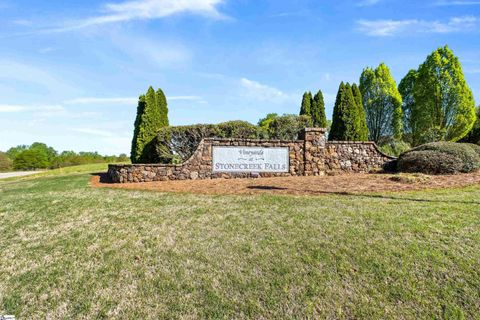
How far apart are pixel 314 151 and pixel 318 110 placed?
11.2 metres

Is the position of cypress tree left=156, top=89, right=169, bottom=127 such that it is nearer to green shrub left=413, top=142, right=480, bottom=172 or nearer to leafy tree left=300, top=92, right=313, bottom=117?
leafy tree left=300, top=92, right=313, bottom=117

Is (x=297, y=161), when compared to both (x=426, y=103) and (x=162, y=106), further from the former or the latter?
(x=426, y=103)

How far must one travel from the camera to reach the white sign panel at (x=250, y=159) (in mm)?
11406

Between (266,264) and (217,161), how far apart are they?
7.55 m

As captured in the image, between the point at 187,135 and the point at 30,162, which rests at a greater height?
the point at 187,135

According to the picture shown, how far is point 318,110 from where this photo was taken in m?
22.6

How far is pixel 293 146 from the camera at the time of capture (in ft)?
39.4

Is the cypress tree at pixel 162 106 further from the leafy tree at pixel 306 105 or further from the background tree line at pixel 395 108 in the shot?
the leafy tree at pixel 306 105

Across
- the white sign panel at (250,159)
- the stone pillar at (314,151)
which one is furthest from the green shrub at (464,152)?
the white sign panel at (250,159)

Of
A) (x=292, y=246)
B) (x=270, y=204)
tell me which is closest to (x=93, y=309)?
(x=292, y=246)

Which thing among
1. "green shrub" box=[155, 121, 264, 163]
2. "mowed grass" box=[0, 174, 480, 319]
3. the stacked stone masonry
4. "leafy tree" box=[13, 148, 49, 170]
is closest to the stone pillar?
the stacked stone masonry

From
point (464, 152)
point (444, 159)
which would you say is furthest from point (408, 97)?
point (444, 159)

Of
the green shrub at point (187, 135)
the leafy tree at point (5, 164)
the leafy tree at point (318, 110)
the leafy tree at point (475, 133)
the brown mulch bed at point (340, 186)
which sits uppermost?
the leafy tree at point (318, 110)

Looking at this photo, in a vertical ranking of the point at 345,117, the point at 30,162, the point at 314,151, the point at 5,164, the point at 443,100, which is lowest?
the point at 5,164
